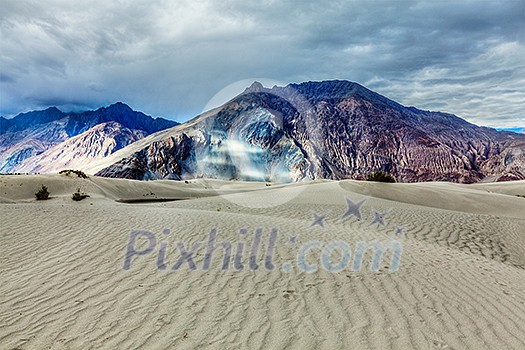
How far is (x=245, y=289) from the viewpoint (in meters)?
5.53

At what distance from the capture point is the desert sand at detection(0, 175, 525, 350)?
412 cm

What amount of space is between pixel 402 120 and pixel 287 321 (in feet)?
569

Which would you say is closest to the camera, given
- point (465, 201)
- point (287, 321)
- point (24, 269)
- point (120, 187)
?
point (287, 321)

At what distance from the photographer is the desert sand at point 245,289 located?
4125mm

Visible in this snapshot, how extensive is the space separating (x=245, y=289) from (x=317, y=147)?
13466cm

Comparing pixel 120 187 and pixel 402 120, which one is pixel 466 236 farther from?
pixel 402 120

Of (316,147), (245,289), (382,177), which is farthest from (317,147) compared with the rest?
(245,289)

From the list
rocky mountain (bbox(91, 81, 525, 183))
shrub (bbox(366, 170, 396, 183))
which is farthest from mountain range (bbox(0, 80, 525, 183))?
shrub (bbox(366, 170, 396, 183))

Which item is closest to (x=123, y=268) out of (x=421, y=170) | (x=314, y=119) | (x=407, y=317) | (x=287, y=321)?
(x=287, y=321)

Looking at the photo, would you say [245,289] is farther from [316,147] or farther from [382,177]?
[316,147]

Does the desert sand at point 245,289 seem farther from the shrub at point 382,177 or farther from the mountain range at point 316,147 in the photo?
the mountain range at point 316,147

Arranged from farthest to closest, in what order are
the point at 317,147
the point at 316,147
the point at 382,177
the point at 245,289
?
the point at 317,147 → the point at 316,147 → the point at 382,177 → the point at 245,289

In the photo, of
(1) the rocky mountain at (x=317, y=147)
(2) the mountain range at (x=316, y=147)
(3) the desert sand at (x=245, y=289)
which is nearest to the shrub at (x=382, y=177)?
(3) the desert sand at (x=245, y=289)

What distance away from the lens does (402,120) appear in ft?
523
